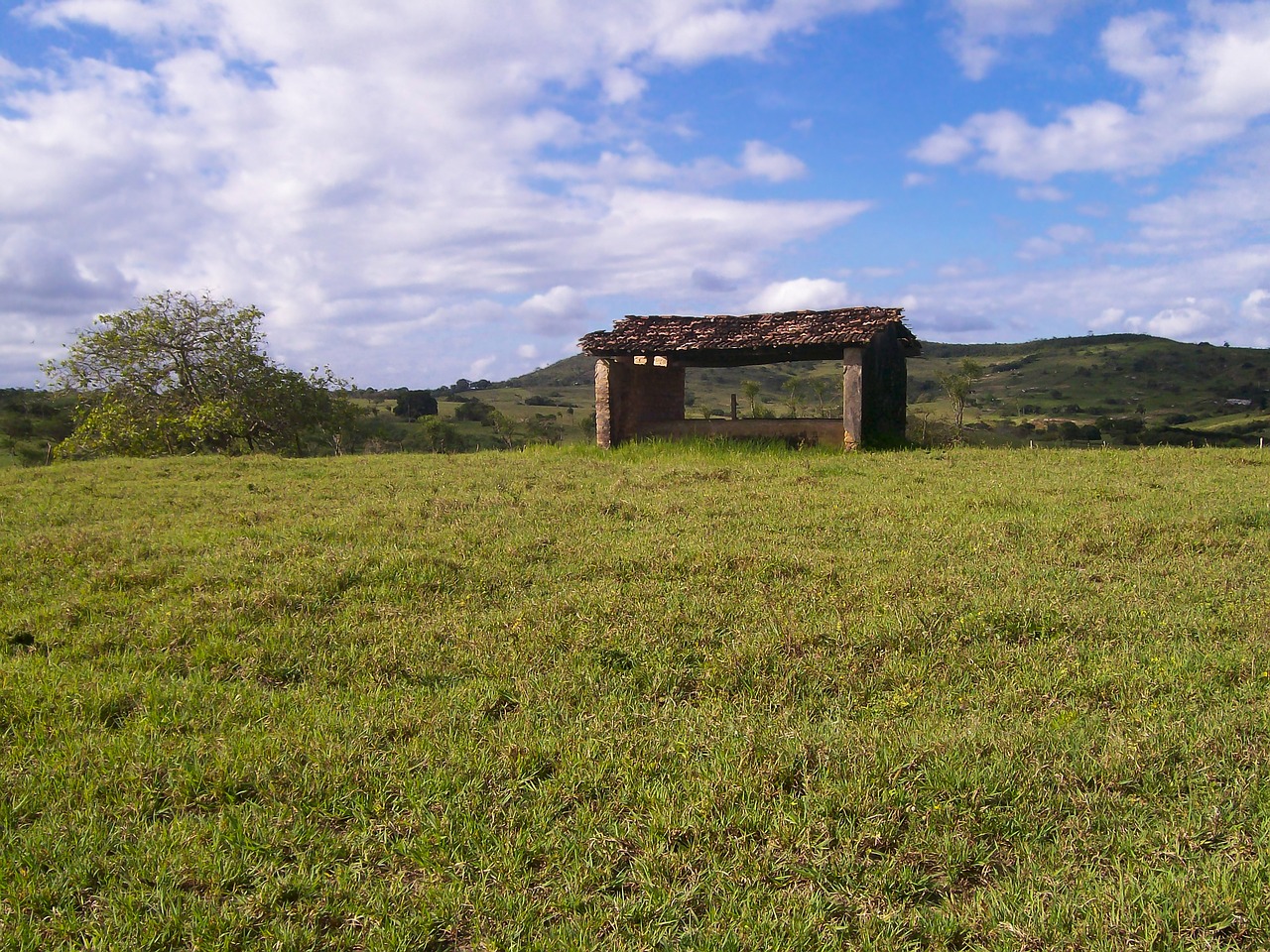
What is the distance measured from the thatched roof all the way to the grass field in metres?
11.7

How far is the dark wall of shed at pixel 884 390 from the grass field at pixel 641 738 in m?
11.6

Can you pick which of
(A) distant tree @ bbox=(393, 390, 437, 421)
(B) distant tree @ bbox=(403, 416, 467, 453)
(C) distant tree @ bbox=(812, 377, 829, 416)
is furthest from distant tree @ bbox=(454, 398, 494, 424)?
(C) distant tree @ bbox=(812, 377, 829, 416)

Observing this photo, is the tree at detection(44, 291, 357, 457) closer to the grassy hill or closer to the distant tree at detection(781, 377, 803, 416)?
the grassy hill

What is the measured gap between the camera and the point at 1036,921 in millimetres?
2910

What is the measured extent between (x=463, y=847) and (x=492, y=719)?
125 cm

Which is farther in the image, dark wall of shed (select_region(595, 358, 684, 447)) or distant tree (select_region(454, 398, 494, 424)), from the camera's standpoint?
distant tree (select_region(454, 398, 494, 424))

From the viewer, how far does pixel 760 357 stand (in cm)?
2205

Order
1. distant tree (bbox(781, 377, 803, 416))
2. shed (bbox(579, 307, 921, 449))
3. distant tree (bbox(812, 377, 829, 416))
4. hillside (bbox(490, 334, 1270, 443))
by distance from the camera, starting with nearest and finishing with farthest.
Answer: shed (bbox(579, 307, 921, 449))
distant tree (bbox(781, 377, 803, 416))
distant tree (bbox(812, 377, 829, 416))
hillside (bbox(490, 334, 1270, 443))

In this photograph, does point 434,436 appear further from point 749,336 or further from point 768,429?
point 768,429

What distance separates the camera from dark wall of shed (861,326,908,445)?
20531 mm

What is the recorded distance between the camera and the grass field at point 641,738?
10.1ft

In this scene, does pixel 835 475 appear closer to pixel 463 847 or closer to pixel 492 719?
pixel 492 719

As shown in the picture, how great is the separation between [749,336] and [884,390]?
13.0 feet

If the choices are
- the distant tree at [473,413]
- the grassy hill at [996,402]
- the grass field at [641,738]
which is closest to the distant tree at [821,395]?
the grassy hill at [996,402]
